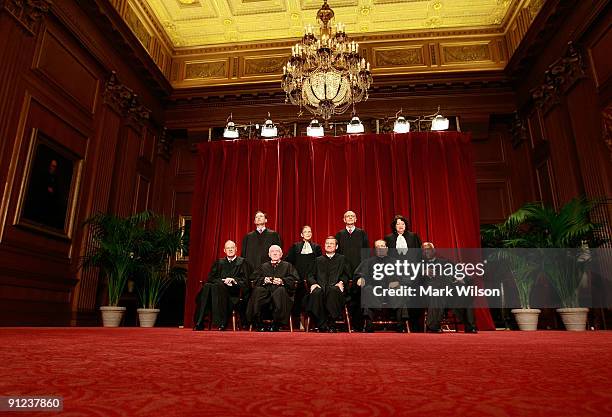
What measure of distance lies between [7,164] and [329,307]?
4.24m

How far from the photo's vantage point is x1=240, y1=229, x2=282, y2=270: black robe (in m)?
5.92

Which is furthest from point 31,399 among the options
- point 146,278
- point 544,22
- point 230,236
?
point 544,22

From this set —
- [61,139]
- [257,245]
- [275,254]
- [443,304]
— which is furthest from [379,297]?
[61,139]

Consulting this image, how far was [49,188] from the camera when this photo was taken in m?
5.54

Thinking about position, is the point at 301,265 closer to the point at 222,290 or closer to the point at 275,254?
the point at 275,254

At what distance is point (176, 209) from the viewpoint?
870 cm

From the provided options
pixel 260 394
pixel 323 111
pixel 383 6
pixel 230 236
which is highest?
pixel 383 6

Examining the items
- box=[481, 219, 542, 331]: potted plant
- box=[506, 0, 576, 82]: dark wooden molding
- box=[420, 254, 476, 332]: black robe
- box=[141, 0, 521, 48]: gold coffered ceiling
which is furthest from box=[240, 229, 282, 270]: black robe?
box=[506, 0, 576, 82]: dark wooden molding

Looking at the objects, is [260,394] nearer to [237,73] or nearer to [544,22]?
[544,22]

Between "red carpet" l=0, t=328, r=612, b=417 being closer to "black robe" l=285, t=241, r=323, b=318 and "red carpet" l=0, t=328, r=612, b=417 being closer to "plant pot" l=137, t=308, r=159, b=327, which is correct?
"black robe" l=285, t=241, r=323, b=318

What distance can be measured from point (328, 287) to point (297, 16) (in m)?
6.06

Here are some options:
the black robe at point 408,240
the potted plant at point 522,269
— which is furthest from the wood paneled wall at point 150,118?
the black robe at point 408,240

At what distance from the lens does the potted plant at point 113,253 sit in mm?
5969

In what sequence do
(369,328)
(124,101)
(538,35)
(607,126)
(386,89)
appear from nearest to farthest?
(369,328) → (607,126) → (538,35) → (124,101) → (386,89)
